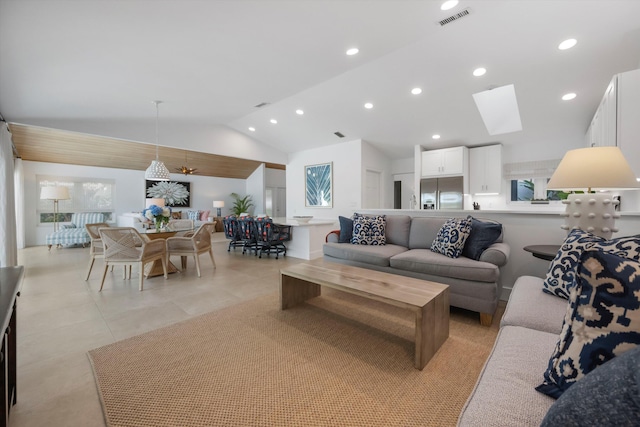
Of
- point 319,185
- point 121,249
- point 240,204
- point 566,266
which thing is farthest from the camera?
point 240,204

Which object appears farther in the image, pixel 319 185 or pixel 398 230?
pixel 319 185

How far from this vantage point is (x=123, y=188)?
26.8ft

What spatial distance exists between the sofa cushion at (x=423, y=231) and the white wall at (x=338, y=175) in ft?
8.30

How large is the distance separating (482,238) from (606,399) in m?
2.52

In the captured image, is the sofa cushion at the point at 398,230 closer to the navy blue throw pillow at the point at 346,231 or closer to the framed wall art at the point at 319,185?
the navy blue throw pillow at the point at 346,231

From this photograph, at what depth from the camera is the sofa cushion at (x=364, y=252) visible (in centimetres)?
320

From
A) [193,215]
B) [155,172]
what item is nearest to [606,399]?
[155,172]

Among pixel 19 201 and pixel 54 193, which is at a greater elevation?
pixel 54 193

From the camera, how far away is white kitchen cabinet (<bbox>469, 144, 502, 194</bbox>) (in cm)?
541

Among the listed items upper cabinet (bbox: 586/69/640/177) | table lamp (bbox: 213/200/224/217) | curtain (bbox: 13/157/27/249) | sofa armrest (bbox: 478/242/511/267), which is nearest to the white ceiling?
upper cabinet (bbox: 586/69/640/177)

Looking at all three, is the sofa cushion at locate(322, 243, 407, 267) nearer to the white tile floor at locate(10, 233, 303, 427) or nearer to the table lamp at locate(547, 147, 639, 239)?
the white tile floor at locate(10, 233, 303, 427)

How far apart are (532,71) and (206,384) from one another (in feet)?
15.7

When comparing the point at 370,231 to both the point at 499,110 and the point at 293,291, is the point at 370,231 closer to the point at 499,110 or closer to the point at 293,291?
the point at 293,291

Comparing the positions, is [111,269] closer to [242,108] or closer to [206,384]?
[242,108]
